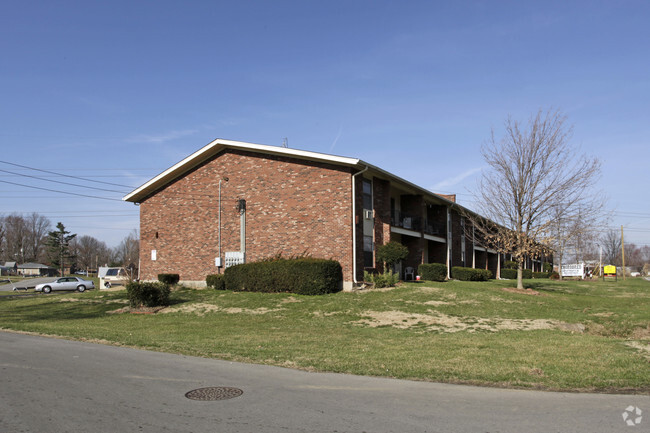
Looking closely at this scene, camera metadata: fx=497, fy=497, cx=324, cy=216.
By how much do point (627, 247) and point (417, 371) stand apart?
159m

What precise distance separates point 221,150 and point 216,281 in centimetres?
767

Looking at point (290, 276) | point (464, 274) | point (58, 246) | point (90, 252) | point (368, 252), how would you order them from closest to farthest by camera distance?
1. point (290, 276)
2. point (368, 252)
3. point (464, 274)
4. point (58, 246)
5. point (90, 252)

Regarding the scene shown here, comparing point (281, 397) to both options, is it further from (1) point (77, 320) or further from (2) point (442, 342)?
(1) point (77, 320)

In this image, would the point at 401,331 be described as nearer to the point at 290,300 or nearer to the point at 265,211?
the point at 290,300

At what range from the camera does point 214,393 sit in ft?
22.8

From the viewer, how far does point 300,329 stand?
50.3 ft

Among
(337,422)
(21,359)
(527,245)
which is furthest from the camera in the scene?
(527,245)

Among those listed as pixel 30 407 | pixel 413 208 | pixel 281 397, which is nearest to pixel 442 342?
pixel 281 397

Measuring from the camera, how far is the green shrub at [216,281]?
2639 cm

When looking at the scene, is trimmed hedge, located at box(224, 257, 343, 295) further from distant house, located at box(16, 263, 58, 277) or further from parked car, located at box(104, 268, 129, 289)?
distant house, located at box(16, 263, 58, 277)

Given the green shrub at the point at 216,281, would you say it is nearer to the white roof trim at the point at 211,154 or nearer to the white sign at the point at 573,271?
the white roof trim at the point at 211,154

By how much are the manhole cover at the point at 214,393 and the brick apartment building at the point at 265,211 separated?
1673cm

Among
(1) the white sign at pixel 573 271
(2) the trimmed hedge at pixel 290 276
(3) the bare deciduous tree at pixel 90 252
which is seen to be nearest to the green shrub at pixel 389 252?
(2) the trimmed hedge at pixel 290 276

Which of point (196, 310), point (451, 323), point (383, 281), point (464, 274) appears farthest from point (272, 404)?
point (464, 274)
